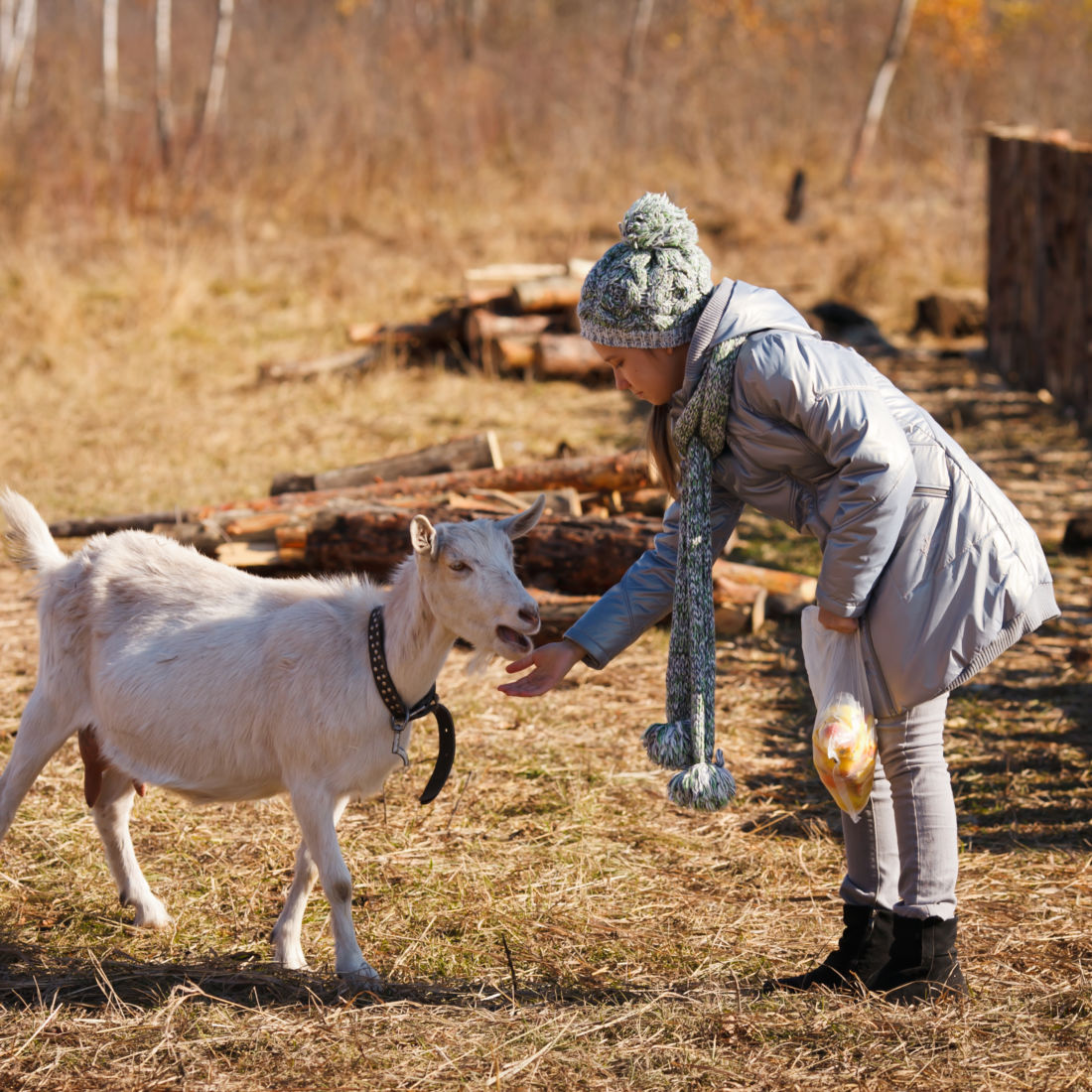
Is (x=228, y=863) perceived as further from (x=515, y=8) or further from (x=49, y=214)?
(x=515, y=8)

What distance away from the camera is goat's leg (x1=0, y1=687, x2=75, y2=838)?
375 centimetres

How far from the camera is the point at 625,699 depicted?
233 inches

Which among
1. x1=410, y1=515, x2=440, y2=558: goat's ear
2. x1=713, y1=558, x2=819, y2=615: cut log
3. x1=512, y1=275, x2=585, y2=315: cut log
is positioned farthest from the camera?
x1=512, y1=275, x2=585, y2=315: cut log

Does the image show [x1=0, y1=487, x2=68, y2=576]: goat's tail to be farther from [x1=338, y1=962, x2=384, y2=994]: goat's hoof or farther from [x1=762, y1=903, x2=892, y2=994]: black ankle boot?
[x1=762, y1=903, x2=892, y2=994]: black ankle boot

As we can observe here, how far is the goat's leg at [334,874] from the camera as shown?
11.2 feet

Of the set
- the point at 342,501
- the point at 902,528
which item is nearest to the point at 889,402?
the point at 902,528

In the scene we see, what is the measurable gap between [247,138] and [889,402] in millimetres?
17149

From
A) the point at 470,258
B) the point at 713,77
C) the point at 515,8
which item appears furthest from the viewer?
the point at 515,8

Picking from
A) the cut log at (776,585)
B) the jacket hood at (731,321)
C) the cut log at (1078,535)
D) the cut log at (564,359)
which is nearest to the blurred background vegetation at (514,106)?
the cut log at (564,359)

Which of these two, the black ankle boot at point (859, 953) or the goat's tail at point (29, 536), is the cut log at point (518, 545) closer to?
the goat's tail at point (29, 536)

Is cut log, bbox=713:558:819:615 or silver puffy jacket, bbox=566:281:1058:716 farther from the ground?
silver puffy jacket, bbox=566:281:1058:716

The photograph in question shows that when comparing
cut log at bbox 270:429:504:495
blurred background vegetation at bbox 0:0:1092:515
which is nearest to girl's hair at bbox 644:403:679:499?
cut log at bbox 270:429:504:495

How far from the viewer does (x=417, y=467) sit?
8.31m

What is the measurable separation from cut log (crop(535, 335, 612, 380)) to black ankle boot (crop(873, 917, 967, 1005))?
381 inches
